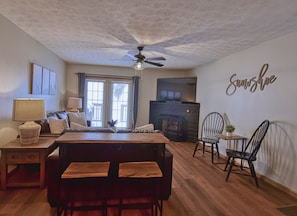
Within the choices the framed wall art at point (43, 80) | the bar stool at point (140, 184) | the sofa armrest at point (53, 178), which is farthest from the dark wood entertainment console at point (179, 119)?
the sofa armrest at point (53, 178)

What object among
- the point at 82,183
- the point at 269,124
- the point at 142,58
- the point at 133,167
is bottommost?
the point at 82,183

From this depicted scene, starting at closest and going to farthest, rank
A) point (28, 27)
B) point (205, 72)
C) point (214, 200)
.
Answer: point (214, 200) < point (28, 27) < point (205, 72)

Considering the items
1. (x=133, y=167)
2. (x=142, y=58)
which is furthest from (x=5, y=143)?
(x=142, y=58)

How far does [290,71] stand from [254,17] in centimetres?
119

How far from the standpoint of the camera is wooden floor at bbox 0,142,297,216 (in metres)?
2.44

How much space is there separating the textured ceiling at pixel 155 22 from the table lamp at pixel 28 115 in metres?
1.20

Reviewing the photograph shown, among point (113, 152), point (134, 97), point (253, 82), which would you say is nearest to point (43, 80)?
point (113, 152)

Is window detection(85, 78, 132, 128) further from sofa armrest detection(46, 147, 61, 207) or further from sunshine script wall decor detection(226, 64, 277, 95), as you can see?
sofa armrest detection(46, 147, 61, 207)

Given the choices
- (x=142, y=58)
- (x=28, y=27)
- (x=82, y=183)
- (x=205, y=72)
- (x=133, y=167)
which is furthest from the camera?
(x=205, y=72)

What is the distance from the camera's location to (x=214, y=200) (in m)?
2.81

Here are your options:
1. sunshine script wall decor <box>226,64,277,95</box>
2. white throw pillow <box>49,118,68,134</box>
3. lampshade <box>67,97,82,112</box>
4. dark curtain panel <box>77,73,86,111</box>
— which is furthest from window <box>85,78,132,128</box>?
sunshine script wall decor <box>226,64,277,95</box>

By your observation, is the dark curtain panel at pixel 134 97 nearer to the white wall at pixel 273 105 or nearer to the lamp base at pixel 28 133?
the white wall at pixel 273 105

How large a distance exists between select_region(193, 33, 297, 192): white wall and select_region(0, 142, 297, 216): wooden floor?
386 millimetres

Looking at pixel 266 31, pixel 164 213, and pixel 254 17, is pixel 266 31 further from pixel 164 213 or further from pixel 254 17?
pixel 164 213
